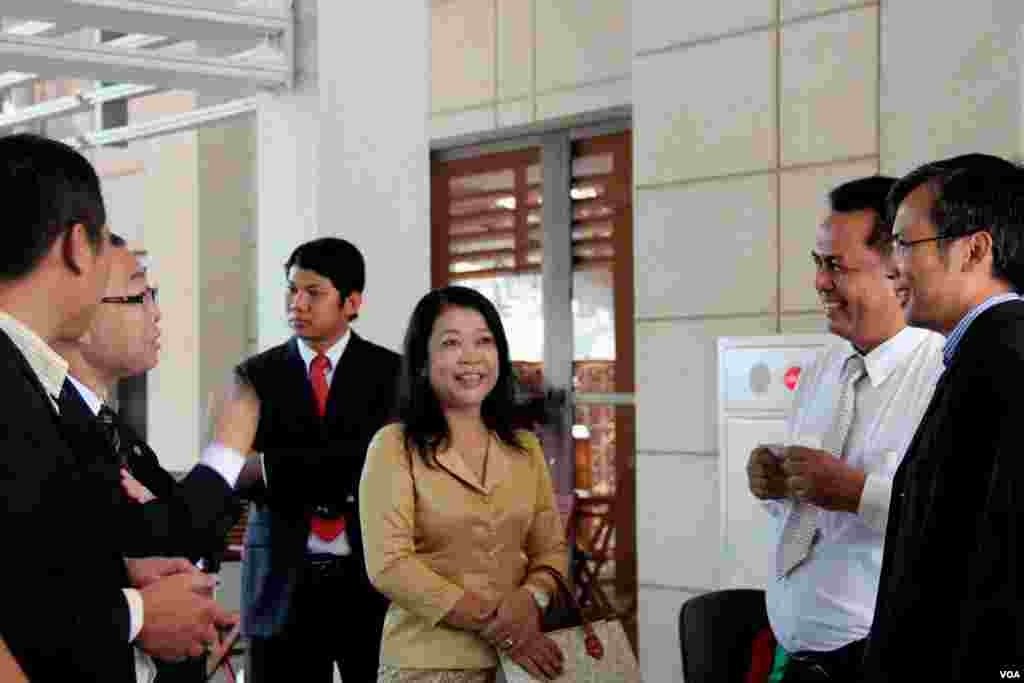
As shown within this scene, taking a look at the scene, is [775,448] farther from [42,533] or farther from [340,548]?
[42,533]

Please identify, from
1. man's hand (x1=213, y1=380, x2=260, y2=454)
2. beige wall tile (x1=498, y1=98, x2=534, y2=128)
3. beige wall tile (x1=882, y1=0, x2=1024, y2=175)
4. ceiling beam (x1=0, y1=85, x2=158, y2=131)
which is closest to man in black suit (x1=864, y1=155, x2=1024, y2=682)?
man's hand (x1=213, y1=380, x2=260, y2=454)

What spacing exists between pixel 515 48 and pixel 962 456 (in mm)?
5422

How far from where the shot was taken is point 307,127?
14.4 feet

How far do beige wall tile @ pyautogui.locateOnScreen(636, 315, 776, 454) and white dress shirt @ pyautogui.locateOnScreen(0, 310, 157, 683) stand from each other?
3.42 m

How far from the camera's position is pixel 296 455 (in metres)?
3.59

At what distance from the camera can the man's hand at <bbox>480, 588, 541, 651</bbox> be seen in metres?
2.94

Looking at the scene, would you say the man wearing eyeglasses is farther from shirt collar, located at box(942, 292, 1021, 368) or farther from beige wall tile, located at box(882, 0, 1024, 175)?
beige wall tile, located at box(882, 0, 1024, 175)

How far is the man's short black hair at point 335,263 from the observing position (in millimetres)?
3791

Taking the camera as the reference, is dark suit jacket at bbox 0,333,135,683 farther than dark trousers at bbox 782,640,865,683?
No

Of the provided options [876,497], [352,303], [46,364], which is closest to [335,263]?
[352,303]

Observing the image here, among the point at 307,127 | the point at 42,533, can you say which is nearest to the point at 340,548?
the point at 307,127

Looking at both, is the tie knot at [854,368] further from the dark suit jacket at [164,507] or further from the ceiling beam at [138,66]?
the ceiling beam at [138,66]

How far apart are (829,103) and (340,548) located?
8.09ft

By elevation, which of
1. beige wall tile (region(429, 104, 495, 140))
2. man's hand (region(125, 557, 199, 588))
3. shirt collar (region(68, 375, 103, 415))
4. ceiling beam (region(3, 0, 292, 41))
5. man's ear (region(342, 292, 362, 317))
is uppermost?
beige wall tile (region(429, 104, 495, 140))
